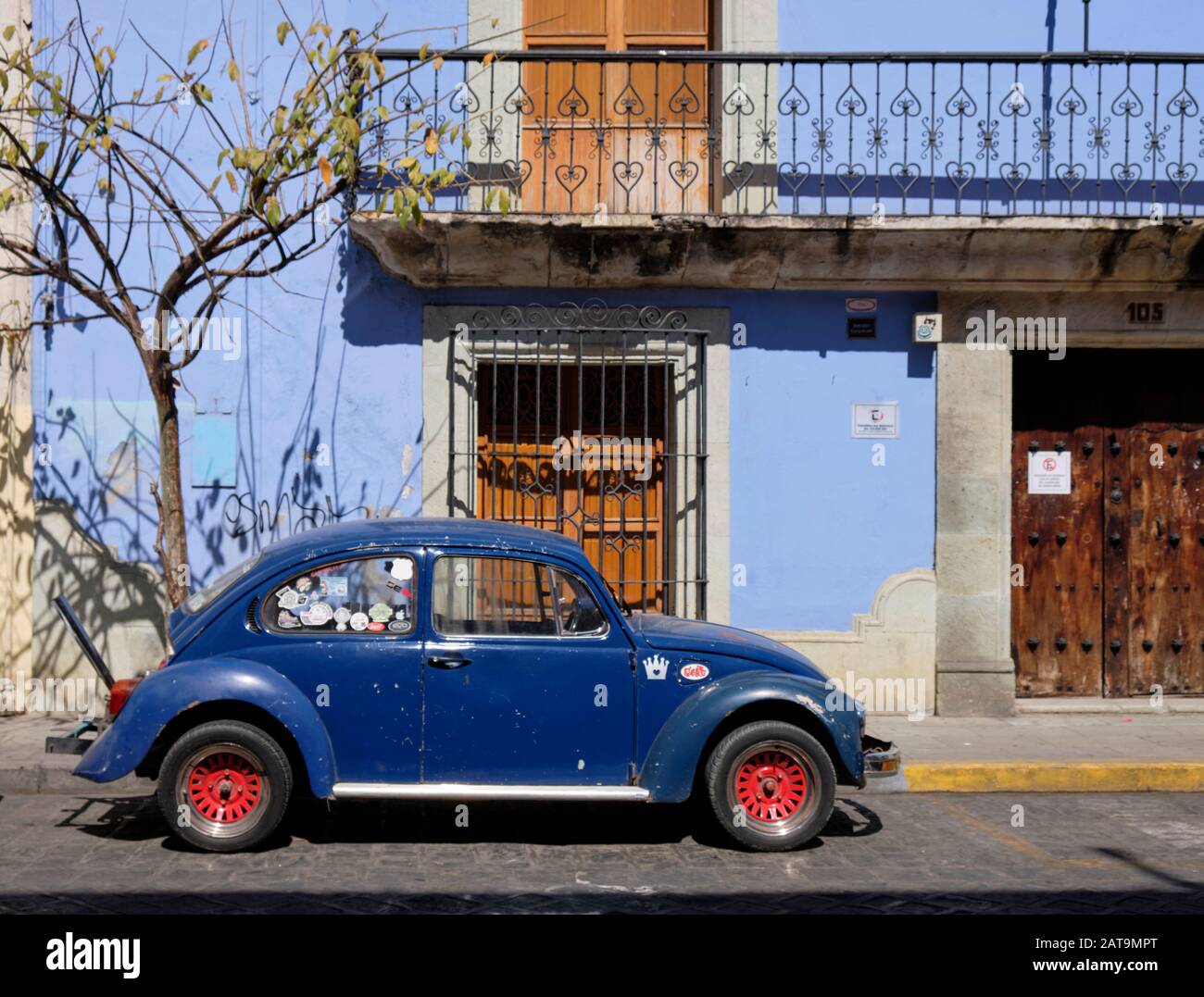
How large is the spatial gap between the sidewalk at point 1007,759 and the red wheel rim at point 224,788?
1.66 metres

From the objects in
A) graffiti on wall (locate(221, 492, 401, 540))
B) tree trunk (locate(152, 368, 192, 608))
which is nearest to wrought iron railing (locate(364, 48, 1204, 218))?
graffiti on wall (locate(221, 492, 401, 540))

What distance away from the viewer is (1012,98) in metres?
11.2

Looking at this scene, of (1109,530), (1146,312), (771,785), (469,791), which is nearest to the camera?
(469,791)

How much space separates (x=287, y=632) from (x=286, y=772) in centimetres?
68

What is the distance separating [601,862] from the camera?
23.5 feet

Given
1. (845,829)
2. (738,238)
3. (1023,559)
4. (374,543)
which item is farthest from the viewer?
(1023,559)

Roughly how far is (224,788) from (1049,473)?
23.8ft

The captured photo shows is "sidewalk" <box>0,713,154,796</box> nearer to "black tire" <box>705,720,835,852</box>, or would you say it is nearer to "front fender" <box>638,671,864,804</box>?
"front fender" <box>638,671,864,804</box>

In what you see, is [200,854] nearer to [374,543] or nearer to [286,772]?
[286,772]

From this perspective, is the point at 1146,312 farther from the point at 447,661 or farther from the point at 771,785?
the point at 447,661

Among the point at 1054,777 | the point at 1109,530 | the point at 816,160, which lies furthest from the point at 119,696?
the point at 1109,530

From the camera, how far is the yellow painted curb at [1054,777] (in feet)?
29.8

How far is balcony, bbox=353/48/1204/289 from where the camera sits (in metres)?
10.8
